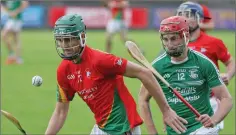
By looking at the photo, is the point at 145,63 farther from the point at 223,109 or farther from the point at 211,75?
the point at 223,109

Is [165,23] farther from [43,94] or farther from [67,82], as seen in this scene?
[43,94]

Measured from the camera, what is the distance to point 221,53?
8086 mm

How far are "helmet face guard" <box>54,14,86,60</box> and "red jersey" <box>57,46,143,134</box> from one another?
0.12 m

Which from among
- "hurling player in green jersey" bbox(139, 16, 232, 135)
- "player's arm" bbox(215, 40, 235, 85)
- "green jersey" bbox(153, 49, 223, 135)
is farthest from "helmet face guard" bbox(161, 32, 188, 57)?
"player's arm" bbox(215, 40, 235, 85)

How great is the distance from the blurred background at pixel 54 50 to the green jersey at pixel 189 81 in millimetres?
3761

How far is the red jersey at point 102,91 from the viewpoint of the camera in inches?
234

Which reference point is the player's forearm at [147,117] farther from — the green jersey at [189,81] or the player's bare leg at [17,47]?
the player's bare leg at [17,47]

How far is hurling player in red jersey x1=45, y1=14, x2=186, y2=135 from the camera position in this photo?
577cm

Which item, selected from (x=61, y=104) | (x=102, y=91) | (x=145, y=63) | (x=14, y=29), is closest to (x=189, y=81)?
(x=145, y=63)

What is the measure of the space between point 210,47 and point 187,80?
1616mm

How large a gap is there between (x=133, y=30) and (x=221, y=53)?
866 inches

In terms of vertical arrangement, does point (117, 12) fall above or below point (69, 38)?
below

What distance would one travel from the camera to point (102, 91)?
6.02 meters

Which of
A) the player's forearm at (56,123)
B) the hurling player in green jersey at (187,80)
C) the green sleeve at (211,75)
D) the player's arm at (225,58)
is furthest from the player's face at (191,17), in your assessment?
the player's forearm at (56,123)
